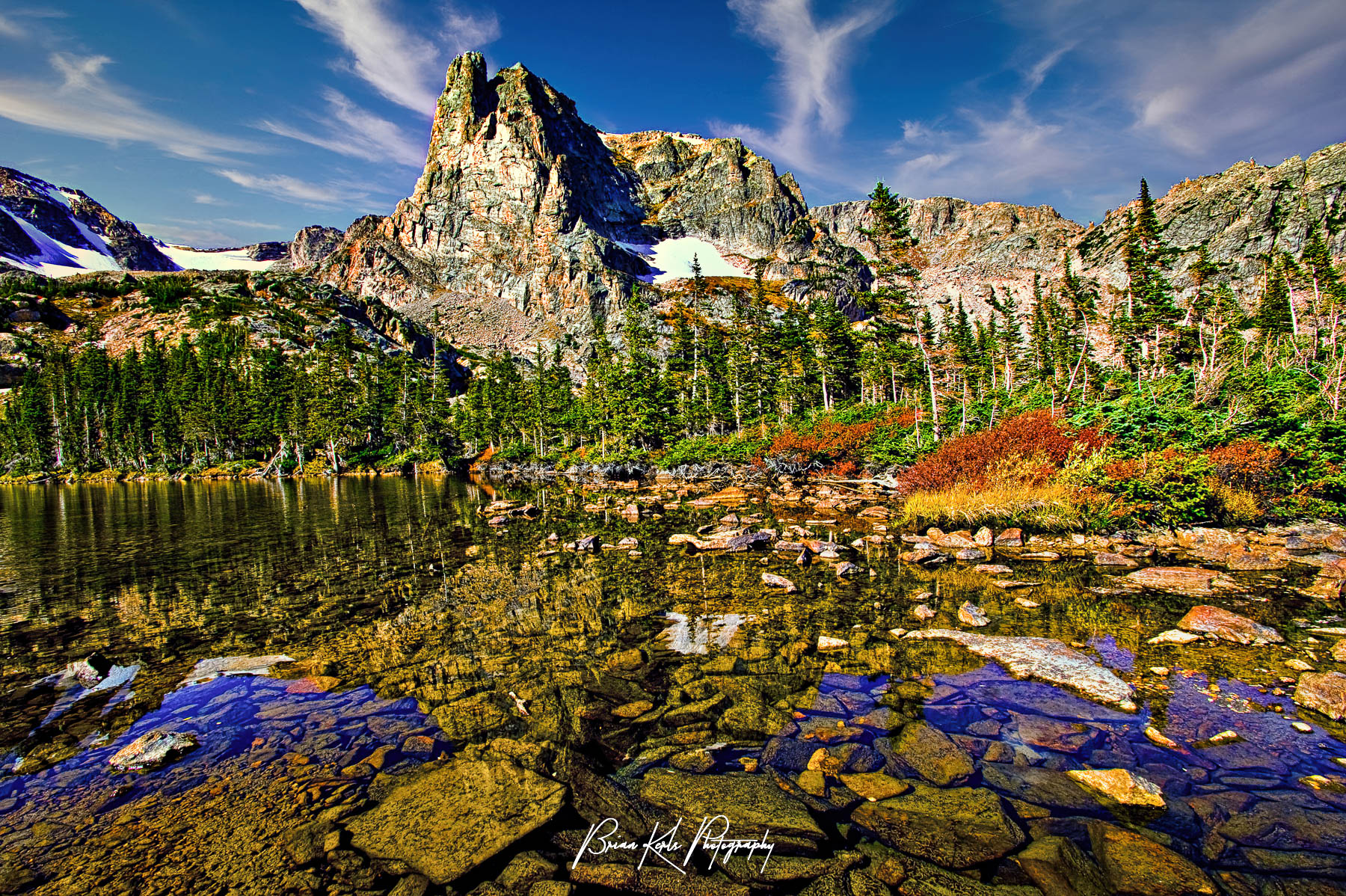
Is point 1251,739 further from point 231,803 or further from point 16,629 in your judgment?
point 16,629

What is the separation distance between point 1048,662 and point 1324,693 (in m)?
2.93

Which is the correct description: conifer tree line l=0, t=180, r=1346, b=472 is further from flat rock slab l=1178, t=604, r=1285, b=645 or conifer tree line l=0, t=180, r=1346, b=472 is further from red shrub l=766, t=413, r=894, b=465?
flat rock slab l=1178, t=604, r=1285, b=645

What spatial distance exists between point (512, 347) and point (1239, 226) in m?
202

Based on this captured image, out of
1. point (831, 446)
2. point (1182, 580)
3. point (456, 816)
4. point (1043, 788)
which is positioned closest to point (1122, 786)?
point (1043, 788)

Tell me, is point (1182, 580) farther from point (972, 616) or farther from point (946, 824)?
point (946, 824)

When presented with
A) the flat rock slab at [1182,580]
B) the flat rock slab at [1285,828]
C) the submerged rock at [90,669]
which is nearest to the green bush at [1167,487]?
the flat rock slab at [1182,580]

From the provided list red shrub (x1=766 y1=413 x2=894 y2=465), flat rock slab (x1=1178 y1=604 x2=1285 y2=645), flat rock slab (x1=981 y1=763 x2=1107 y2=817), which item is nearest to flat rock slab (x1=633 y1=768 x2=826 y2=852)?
flat rock slab (x1=981 y1=763 x2=1107 y2=817)

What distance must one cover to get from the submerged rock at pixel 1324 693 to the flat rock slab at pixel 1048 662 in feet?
6.22

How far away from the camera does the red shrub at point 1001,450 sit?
19.2m

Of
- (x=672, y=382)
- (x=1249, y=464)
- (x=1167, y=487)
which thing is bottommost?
(x=1167, y=487)

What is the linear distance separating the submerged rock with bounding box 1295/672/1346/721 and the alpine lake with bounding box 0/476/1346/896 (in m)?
0.16

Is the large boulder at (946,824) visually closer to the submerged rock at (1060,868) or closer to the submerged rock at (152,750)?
the submerged rock at (1060,868)

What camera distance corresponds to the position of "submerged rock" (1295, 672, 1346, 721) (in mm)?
6561

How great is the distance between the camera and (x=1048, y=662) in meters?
8.32
